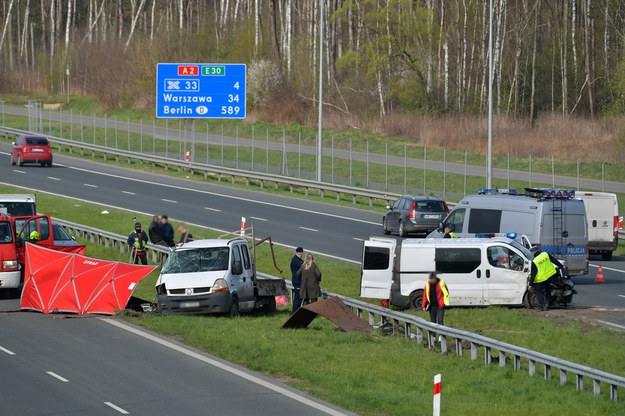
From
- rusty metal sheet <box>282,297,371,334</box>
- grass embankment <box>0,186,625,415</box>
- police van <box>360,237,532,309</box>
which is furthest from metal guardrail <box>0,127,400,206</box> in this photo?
rusty metal sheet <box>282,297,371,334</box>

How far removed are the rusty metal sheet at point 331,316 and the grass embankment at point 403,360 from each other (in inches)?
10.8

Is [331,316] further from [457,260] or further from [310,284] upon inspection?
[457,260]

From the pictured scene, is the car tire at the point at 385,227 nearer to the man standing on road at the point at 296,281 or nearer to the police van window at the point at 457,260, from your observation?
the police van window at the point at 457,260

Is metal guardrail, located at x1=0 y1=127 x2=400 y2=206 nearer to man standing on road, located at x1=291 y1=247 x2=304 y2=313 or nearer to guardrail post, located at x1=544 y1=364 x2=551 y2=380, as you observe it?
man standing on road, located at x1=291 y1=247 x2=304 y2=313

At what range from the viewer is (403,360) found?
1898cm

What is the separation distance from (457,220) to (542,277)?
681 cm

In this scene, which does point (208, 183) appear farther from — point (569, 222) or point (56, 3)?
point (56, 3)

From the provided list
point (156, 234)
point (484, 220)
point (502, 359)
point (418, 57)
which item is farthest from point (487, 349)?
point (418, 57)

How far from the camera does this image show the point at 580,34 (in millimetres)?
78000

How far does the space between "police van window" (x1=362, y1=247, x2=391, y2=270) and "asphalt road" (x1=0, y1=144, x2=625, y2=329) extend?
4.69m

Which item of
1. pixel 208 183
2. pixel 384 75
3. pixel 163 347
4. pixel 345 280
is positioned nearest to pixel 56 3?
pixel 384 75

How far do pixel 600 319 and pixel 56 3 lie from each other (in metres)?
102

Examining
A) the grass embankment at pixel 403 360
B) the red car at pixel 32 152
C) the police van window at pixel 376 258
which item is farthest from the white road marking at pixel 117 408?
the red car at pixel 32 152

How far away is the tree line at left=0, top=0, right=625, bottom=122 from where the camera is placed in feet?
240
